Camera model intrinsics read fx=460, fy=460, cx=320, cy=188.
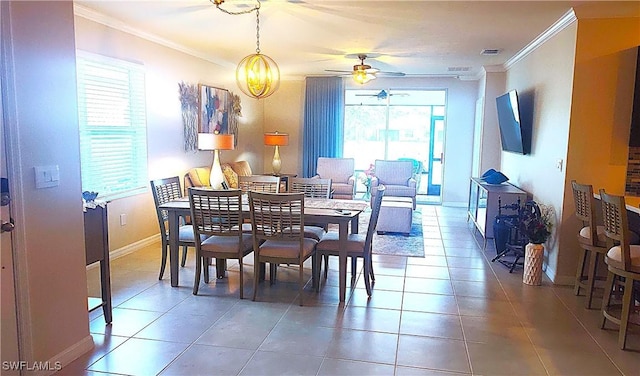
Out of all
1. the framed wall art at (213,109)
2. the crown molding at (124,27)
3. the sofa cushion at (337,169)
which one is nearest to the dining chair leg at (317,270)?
the crown molding at (124,27)

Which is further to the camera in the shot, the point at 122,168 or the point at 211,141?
the point at 211,141

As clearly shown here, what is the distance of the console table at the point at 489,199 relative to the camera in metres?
5.52

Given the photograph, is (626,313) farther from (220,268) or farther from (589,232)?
(220,268)

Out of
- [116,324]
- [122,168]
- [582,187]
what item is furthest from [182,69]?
[582,187]

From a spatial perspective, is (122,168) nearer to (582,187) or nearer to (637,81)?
(582,187)

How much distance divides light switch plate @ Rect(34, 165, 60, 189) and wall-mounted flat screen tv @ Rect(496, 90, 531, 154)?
16.2 ft

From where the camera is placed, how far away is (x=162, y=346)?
299 cm

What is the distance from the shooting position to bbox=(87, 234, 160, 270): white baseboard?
5012mm

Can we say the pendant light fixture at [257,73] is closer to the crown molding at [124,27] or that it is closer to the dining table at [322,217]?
the dining table at [322,217]

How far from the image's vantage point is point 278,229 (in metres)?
3.69

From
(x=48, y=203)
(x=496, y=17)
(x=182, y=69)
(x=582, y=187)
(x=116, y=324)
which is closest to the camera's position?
(x=48, y=203)

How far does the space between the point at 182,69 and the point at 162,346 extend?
4345mm

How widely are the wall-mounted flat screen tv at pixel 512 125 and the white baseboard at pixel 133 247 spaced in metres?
4.71

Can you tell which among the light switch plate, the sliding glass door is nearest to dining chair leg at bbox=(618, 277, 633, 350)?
the light switch plate
